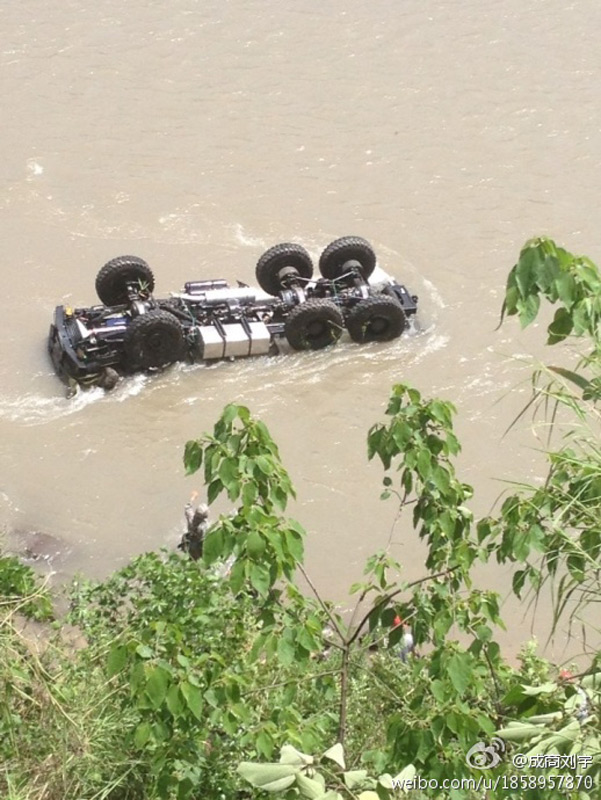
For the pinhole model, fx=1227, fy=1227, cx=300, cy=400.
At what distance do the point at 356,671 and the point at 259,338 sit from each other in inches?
230

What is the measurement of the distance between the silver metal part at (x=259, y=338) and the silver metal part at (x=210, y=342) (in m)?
0.31

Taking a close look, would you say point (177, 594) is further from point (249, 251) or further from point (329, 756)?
point (249, 251)

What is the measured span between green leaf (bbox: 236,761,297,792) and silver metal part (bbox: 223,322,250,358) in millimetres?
8522

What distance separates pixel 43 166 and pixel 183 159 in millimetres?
1723

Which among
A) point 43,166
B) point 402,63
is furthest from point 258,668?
point 402,63

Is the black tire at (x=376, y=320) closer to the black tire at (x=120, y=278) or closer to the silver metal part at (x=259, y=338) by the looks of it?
Result: the silver metal part at (x=259, y=338)

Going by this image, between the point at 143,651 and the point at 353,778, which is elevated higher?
the point at 143,651

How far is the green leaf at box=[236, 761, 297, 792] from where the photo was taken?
3076 millimetres

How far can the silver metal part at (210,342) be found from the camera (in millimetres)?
11484

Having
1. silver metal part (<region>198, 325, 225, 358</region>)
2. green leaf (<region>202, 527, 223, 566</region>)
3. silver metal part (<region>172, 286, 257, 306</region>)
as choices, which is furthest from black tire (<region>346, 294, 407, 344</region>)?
green leaf (<region>202, 527, 223, 566</region>)

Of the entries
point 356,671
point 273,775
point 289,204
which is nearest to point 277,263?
point 289,204

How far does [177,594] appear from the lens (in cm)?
628

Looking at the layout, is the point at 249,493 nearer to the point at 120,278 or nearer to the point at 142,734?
the point at 142,734

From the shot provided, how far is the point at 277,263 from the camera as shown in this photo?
12070 mm
